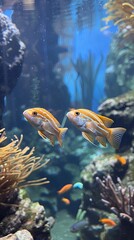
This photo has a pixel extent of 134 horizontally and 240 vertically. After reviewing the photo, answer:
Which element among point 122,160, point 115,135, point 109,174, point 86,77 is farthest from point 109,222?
point 86,77

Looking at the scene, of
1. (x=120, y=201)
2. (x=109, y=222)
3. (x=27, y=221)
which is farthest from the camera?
(x=109, y=222)

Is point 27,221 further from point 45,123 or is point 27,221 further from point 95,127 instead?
point 95,127

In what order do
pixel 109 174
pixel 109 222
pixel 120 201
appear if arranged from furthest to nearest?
pixel 109 174 < pixel 109 222 < pixel 120 201

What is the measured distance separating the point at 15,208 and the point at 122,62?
37.2ft

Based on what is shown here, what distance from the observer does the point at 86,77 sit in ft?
57.0

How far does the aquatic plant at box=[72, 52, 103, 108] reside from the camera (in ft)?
54.7

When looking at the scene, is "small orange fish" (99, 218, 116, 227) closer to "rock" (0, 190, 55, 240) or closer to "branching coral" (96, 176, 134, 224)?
"branching coral" (96, 176, 134, 224)

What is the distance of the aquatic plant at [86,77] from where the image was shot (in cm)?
1667

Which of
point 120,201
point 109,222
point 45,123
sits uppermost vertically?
point 45,123

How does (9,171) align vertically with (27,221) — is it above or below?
above

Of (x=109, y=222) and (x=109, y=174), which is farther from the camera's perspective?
(x=109, y=174)

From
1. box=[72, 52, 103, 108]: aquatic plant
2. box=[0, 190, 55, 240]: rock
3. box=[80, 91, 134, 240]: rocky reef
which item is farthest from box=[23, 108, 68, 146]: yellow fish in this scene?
box=[72, 52, 103, 108]: aquatic plant

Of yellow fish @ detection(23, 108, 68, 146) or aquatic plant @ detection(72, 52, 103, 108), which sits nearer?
yellow fish @ detection(23, 108, 68, 146)

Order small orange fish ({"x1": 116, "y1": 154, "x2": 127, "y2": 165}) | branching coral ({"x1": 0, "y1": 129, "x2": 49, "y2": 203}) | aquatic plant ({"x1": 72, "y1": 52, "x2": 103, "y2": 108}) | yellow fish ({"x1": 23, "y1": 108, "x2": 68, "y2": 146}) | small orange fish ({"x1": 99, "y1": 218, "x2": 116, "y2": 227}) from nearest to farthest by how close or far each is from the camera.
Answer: yellow fish ({"x1": 23, "y1": 108, "x2": 68, "y2": 146})
branching coral ({"x1": 0, "y1": 129, "x2": 49, "y2": 203})
small orange fish ({"x1": 99, "y1": 218, "x2": 116, "y2": 227})
small orange fish ({"x1": 116, "y1": 154, "x2": 127, "y2": 165})
aquatic plant ({"x1": 72, "y1": 52, "x2": 103, "y2": 108})
